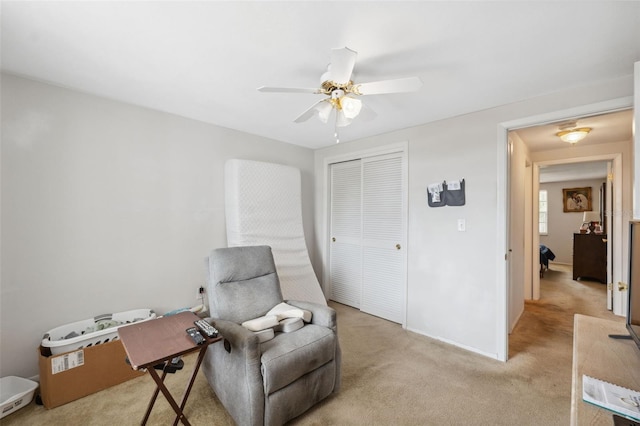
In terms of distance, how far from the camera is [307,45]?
162 cm

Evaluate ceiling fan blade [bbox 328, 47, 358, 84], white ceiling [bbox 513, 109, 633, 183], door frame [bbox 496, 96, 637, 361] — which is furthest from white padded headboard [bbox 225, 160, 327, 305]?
white ceiling [bbox 513, 109, 633, 183]

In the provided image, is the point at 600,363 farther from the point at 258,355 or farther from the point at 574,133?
the point at 574,133

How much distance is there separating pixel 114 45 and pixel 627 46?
3035mm

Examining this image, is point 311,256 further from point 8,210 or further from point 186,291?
point 8,210

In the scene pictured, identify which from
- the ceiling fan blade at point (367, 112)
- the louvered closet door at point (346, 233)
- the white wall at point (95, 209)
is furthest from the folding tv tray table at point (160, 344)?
the louvered closet door at point (346, 233)

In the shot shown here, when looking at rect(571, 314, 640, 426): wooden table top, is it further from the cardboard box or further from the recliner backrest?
the cardboard box

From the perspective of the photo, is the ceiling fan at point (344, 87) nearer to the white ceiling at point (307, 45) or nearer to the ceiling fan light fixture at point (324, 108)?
the ceiling fan light fixture at point (324, 108)

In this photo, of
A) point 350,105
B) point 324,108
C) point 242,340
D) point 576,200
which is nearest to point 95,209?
point 242,340

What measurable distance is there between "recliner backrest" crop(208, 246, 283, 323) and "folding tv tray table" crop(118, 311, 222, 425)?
321 millimetres

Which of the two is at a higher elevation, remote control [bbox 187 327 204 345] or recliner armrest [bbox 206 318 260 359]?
remote control [bbox 187 327 204 345]

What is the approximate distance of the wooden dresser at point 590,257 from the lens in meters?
5.01

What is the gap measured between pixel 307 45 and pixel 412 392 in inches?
97.4

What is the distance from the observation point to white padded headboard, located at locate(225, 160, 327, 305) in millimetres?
3072

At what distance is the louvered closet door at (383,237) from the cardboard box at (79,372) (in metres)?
2.64
